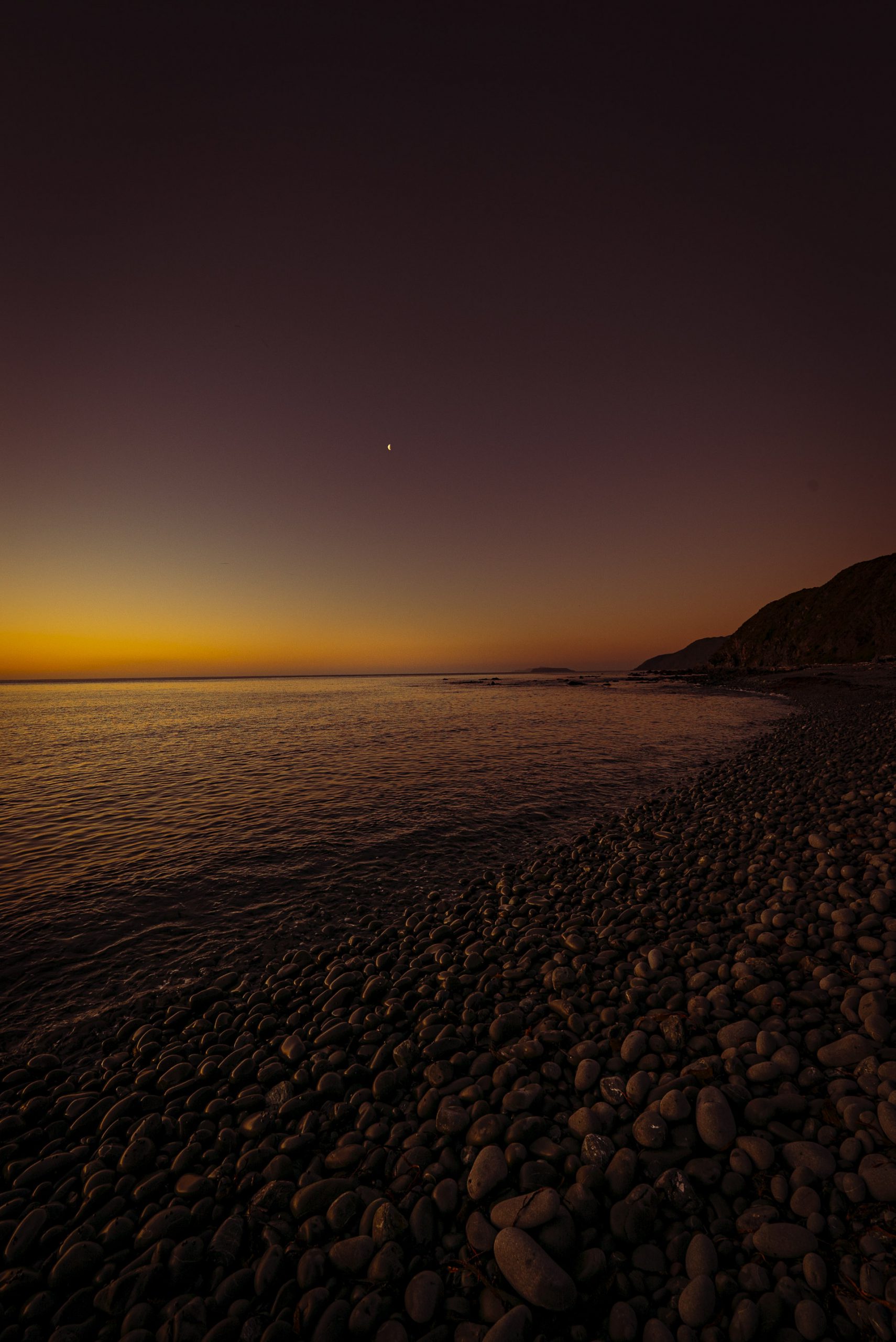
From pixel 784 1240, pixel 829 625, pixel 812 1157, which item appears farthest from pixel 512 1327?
pixel 829 625

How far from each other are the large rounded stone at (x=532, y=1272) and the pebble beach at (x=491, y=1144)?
0.05ft

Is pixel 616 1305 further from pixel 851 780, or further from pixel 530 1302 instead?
pixel 851 780

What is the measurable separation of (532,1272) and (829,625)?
125 metres

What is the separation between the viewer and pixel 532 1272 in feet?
9.20

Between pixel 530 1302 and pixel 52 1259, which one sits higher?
pixel 530 1302

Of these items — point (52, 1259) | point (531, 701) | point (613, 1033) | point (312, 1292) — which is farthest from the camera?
point (531, 701)

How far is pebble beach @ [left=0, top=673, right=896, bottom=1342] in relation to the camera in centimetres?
278

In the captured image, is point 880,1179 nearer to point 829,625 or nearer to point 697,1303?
point 697,1303

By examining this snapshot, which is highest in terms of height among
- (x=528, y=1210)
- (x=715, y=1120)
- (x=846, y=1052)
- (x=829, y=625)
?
(x=829, y=625)

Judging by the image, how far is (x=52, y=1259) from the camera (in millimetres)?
3230

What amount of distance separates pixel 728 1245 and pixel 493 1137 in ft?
5.27

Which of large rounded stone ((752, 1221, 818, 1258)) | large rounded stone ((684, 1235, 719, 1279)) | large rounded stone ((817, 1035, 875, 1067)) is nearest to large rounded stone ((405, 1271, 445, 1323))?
large rounded stone ((684, 1235, 719, 1279))

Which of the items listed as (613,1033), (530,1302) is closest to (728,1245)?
(530,1302)

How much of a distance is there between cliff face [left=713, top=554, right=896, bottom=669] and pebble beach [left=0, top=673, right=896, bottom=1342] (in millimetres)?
104101
